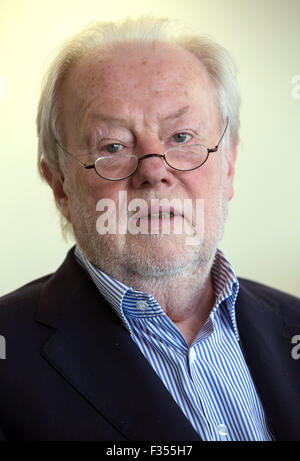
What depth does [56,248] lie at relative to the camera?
2.87 meters

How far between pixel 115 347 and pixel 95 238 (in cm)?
27

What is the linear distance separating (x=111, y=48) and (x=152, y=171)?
0.36 metres

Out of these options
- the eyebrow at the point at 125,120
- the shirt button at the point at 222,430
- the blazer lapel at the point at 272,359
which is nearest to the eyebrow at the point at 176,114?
the eyebrow at the point at 125,120

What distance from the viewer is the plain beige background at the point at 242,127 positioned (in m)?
2.77

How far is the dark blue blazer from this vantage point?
1145mm

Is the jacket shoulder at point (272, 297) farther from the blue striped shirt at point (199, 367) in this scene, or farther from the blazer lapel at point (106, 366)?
the blazer lapel at point (106, 366)

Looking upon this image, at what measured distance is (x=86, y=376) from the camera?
120 cm

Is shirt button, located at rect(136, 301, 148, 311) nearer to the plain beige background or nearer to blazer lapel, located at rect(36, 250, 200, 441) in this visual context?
blazer lapel, located at rect(36, 250, 200, 441)

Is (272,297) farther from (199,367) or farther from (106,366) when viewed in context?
(106,366)

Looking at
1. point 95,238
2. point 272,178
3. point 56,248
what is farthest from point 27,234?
point 95,238

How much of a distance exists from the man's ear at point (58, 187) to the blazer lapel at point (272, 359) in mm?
531

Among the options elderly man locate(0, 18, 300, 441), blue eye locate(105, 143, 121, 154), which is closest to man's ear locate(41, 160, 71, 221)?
elderly man locate(0, 18, 300, 441)

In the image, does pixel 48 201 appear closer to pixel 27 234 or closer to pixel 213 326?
pixel 27 234

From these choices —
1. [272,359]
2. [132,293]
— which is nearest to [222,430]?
[272,359]
